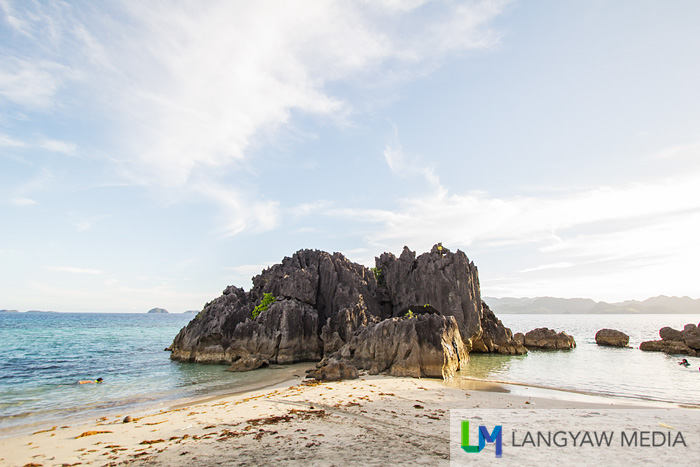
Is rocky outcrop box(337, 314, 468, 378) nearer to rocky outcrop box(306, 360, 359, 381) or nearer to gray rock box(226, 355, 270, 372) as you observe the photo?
rocky outcrop box(306, 360, 359, 381)

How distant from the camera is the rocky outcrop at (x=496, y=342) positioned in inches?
2388

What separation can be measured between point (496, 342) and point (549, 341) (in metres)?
15.4

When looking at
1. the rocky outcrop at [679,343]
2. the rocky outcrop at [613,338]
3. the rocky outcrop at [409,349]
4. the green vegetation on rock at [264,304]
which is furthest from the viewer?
the rocky outcrop at [613,338]

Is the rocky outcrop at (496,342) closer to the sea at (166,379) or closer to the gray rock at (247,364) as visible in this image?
the sea at (166,379)

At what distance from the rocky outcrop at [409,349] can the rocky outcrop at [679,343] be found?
53.6 metres

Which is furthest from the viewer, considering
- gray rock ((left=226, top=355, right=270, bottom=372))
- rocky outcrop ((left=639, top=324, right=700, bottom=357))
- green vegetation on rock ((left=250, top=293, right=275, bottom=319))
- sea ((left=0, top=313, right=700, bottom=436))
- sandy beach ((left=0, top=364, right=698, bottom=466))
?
rocky outcrop ((left=639, top=324, right=700, bottom=357))

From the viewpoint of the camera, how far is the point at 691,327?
64625 mm

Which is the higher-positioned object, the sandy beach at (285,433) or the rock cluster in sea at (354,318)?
the rock cluster in sea at (354,318)

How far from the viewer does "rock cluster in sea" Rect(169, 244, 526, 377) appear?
35.0 m

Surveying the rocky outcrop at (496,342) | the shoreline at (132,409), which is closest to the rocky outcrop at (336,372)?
the shoreline at (132,409)

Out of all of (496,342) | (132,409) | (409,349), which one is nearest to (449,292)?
(496,342)

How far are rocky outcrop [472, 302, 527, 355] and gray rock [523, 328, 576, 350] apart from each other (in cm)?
1060

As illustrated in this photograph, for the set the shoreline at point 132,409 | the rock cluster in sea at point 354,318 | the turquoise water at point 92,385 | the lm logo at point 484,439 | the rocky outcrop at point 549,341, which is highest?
the rock cluster in sea at point 354,318

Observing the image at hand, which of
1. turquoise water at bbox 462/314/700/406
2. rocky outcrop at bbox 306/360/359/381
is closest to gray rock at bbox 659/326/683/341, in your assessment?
turquoise water at bbox 462/314/700/406
